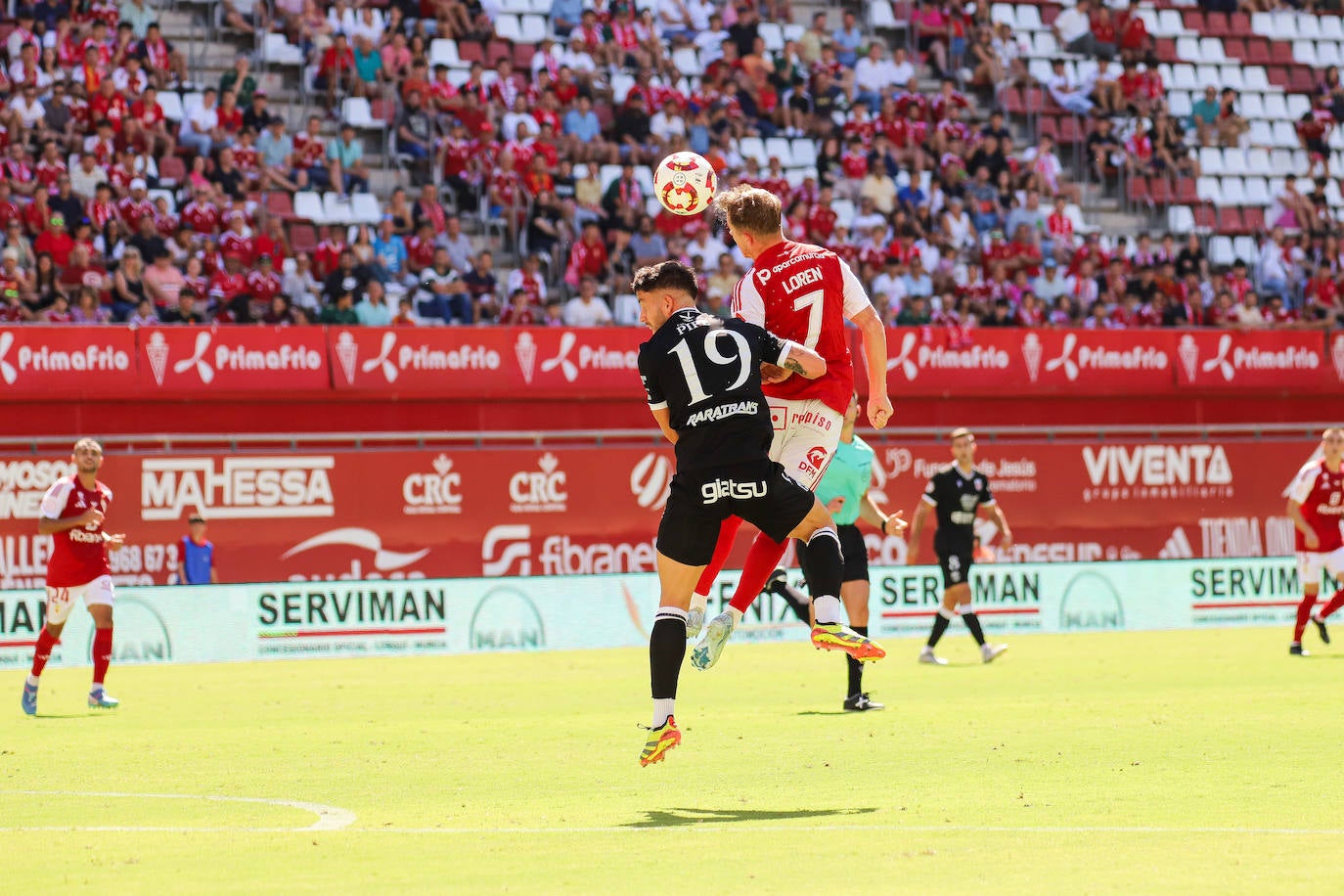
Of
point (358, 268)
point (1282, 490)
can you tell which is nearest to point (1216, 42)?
point (1282, 490)

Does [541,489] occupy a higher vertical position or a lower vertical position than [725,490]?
higher

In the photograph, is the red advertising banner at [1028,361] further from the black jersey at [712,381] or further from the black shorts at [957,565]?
the black jersey at [712,381]

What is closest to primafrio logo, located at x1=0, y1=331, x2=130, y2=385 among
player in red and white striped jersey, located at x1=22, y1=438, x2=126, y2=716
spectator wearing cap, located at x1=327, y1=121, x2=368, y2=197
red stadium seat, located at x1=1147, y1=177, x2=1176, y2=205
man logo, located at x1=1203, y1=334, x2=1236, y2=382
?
spectator wearing cap, located at x1=327, y1=121, x2=368, y2=197

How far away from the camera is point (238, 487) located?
23562 mm

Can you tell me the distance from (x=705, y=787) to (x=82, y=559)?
810 centimetres

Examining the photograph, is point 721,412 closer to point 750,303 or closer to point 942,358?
point 750,303

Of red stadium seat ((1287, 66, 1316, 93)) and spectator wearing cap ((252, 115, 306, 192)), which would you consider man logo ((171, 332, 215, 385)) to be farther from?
red stadium seat ((1287, 66, 1316, 93))

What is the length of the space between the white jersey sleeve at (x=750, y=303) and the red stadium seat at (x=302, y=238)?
17.0 metres

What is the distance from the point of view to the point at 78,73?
2461 centimetres

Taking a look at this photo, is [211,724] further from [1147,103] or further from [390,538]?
[1147,103]

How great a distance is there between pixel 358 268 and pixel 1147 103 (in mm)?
15704

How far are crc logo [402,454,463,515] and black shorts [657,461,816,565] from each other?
1596 centimetres

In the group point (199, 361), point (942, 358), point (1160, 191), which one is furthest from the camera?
point (1160, 191)

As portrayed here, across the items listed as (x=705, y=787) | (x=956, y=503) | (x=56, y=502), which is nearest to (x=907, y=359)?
(x=956, y=503)
